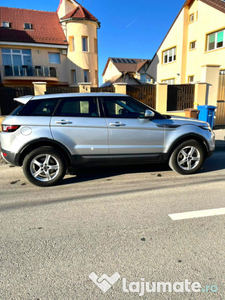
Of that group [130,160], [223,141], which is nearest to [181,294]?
[130,160]

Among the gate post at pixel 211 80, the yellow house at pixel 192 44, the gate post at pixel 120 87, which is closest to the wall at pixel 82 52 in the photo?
the yellow house at pixel 192 44

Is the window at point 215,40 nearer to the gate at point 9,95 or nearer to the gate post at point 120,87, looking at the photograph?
the gate post at point 120,87

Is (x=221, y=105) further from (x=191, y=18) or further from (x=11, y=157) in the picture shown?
(x=191, y=18)

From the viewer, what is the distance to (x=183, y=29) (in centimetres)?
2153

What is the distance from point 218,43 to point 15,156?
19.9m

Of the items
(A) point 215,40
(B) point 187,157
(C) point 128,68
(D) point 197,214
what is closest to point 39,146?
(D) point 197,214

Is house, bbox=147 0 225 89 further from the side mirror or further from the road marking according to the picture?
the road marking

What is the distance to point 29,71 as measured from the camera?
81.9 ft

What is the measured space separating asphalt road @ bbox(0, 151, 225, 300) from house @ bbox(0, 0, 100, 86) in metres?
23.6

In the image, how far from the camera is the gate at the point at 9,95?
10.6 meters

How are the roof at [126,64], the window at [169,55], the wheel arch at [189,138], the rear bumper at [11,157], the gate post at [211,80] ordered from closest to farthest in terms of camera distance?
the rear bumper at [11,157], the wheel arch at [189,138], the gate post at [211,80], the window at [169,55], the roof at [126,64]

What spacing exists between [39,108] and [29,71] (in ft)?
77.4

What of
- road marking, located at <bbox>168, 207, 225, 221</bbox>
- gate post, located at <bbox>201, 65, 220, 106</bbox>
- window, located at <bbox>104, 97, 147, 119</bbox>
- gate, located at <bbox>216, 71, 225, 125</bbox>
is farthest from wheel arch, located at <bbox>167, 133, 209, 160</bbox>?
gate post, located at <bbox>201, 65, 220, 106</bbox>

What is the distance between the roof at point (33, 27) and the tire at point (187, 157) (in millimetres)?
24955
